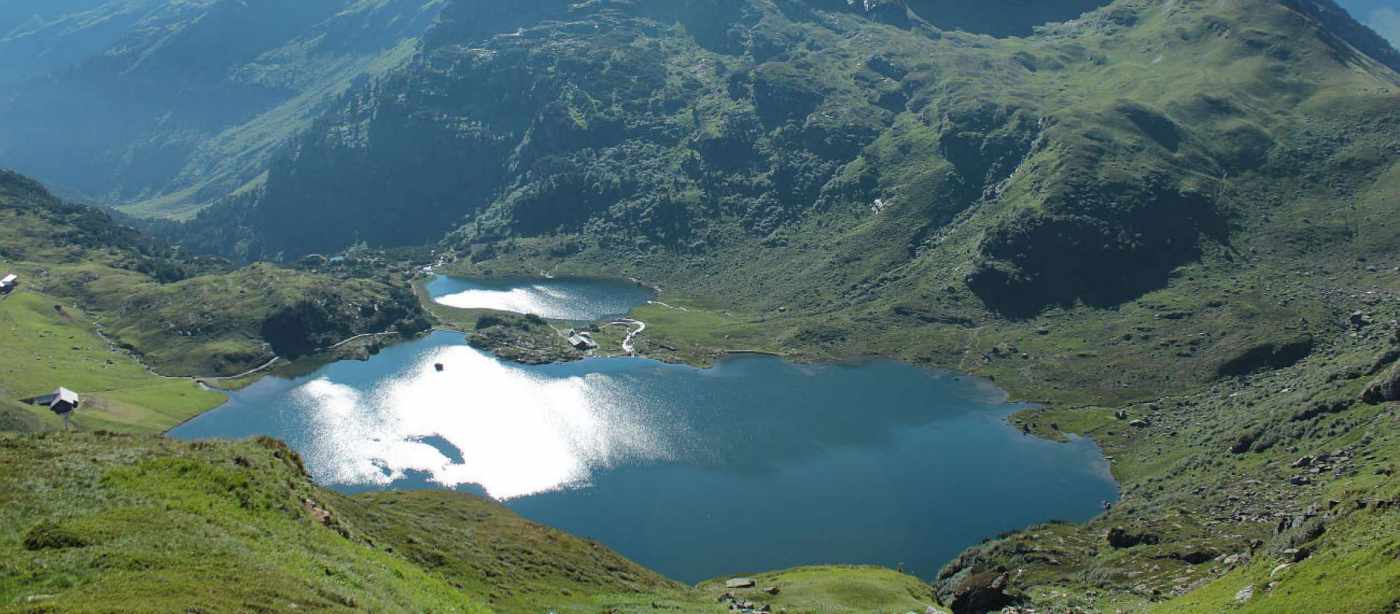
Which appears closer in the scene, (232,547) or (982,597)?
(232,547)

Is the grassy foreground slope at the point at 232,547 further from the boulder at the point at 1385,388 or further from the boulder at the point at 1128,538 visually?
the boulder at the point at 1385,388

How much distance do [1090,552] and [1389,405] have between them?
5653 cm

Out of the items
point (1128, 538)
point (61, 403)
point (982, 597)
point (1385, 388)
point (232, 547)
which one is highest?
point (232, 547)

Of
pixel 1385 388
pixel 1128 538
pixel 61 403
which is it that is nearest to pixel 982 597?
pixel 1128 538

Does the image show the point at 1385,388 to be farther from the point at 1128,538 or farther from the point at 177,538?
the point at 177,538

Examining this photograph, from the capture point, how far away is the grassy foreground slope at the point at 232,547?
3278 cm

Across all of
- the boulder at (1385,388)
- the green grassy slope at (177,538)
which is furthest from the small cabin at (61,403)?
the boulder at (1385,388)

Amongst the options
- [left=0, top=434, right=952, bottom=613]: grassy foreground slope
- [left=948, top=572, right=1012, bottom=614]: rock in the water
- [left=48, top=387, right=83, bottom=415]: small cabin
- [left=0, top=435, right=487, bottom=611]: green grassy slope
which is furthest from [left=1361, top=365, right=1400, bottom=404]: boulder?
[left=48, top=387, right=83, bottom=415]: small cabin

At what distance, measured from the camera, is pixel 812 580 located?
92500 mm

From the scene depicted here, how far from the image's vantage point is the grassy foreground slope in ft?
108

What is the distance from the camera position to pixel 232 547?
3834 cm

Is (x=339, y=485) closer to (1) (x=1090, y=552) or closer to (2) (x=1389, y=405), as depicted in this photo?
(1) (x=1090, y=552)

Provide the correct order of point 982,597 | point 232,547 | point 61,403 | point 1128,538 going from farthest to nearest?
point 61,403
point 1128,538
point 982,597
point 232,547

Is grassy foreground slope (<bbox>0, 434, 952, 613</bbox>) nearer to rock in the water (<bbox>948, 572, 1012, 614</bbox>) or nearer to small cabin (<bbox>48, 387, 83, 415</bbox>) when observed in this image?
rock in the water (<bbox>948, 572, 1012, 614</bbox>)
